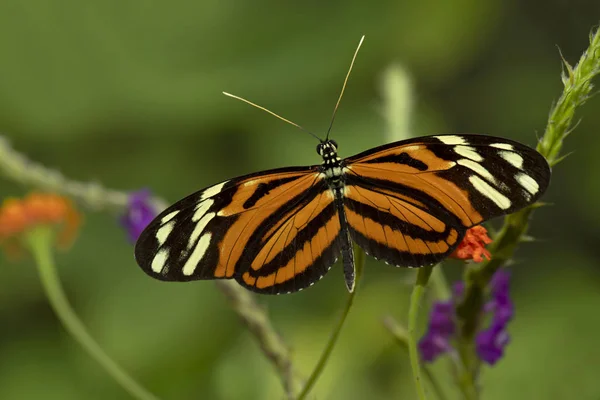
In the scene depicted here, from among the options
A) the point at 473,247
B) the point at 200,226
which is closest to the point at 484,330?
the point at 473,247

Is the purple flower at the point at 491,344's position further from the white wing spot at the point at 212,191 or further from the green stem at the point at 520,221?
the white wing spot at the point at 212,191

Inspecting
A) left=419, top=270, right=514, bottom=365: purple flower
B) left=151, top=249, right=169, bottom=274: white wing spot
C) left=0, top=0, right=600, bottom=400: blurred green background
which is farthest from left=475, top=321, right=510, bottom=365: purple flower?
left=0, top=0, right=600, bottom=400: blurred green background

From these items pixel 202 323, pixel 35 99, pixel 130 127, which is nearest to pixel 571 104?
pixel 202 323

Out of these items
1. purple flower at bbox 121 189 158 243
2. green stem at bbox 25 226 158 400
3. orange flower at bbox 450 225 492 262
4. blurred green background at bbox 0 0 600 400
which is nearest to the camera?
orange flower at bbox 450 225 492 262

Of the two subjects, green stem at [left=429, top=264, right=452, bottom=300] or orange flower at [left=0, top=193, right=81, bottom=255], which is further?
orange flower at [left=0, top=193, right=81, bottom=255]

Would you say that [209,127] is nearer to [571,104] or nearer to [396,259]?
[396,259]

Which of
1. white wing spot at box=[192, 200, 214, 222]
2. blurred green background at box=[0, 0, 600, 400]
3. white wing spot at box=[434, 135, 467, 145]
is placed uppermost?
blurred green background at box=[0, 0, 600, 400]

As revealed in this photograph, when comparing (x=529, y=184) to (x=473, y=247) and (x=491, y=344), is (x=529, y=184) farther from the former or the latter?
(x=491, y=344)

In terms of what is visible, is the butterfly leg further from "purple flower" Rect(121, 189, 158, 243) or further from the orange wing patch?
"purple flower" Rect(121, 189, 158, 243)
